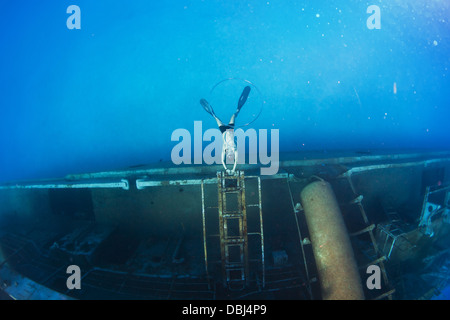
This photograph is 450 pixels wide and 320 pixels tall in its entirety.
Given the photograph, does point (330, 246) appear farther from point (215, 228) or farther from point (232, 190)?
point (215, 228)

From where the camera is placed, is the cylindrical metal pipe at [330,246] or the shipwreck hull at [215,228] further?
the shipwreck hull at [215,228]

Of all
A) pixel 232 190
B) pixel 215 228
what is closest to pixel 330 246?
pixel 232 190

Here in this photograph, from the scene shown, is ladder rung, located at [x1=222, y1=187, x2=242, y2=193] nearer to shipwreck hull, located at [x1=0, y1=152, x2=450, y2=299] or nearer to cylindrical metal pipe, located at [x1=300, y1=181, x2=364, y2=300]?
shipwreck hull, located at [x1=0, y1=152, x2=450, y2=299]

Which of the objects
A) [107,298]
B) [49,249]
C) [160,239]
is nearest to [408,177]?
[160,239]

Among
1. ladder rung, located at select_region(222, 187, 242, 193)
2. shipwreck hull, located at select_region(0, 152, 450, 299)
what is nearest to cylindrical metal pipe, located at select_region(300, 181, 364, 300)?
shipwreck hull, located at select_region(0, 152, 450, 299)

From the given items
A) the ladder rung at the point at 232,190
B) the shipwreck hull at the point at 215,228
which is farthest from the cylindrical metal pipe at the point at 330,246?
the ladder rung at the point at 232,190

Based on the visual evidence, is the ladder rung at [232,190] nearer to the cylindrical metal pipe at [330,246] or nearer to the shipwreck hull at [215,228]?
the shipwreck hull at [215,228]

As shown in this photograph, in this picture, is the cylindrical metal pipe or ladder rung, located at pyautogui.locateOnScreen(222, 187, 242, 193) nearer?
the cylindrical metal pipe

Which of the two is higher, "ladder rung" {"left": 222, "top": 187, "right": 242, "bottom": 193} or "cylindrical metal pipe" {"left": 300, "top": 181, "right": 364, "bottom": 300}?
"ladder rung" {"left": 222, "top": 187, "right": 242, "bottom": 193}

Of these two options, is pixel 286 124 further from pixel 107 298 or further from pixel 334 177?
pixel 107 298
